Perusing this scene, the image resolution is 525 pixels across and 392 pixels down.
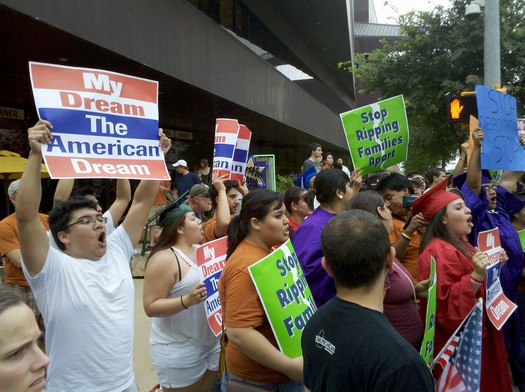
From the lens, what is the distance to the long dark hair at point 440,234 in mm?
3098

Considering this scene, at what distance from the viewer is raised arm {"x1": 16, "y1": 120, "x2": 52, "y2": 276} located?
2.23 meters

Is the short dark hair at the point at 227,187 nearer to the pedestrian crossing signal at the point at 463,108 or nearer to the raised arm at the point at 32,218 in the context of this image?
the raised arm at the point at 32,218

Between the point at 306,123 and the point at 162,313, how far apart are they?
17724mm

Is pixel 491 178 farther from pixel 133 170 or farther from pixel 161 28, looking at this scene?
pixel 161 28

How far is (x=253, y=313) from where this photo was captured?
91.9 inches

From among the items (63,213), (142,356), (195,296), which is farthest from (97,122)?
(142,356)

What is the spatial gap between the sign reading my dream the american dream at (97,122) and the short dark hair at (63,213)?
0.19m

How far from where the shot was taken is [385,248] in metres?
1.78

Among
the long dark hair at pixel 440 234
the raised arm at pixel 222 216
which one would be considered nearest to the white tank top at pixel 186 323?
the raised arm at pixel 222 216

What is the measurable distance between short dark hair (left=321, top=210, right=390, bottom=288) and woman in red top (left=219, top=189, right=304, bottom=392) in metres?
0.69

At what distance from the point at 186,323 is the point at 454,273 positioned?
5.60 ft

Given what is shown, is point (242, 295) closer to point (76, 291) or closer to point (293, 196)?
point (76, 291)

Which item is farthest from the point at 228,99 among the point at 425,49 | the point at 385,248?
the point at 385,248

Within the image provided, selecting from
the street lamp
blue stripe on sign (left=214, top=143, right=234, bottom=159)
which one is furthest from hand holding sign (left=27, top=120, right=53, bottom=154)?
the street lamp
